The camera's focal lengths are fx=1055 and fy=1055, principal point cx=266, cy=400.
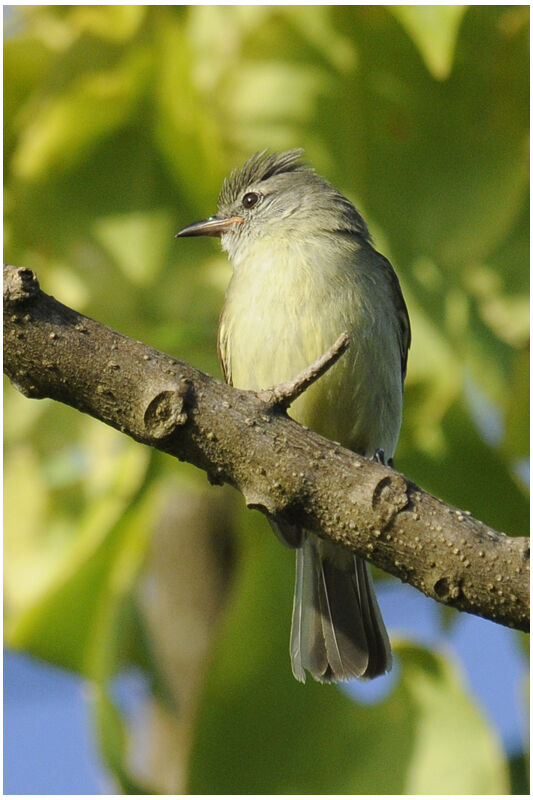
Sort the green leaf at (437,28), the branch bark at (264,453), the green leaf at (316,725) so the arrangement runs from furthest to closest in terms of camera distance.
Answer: the green leaf at (316,725) < the green leaf at (437,28) < the branch bark at (264,453)

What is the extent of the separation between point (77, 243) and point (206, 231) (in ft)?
1.72

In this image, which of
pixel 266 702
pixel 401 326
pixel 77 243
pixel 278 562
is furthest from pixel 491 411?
pixel 77 243

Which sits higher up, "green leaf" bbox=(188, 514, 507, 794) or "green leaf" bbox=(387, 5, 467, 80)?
"green leaf" bbox=(387, 5, 467, 80)

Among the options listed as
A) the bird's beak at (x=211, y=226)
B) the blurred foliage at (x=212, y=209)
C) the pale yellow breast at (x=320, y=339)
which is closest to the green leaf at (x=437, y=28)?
the blurred foliage at (x=212, y=209)

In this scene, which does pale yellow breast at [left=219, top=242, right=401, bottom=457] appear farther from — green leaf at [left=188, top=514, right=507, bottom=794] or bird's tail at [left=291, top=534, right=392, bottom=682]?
green leaf at [left=188, top=514, right=507, bottom=794]

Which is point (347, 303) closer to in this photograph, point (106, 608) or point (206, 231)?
Result: point (206, 231)

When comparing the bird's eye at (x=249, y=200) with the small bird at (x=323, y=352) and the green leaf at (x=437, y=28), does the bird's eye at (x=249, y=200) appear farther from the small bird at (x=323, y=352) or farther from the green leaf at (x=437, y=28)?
the green leaf at (x=437, y=28)

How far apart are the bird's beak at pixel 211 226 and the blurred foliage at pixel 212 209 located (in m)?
0.06

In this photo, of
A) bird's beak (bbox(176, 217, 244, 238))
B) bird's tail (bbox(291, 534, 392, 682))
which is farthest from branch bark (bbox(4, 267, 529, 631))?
bird's beak (bbox(176, 217, 244, 238))

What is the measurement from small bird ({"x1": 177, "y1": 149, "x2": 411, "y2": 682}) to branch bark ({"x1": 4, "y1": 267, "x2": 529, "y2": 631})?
1259mm

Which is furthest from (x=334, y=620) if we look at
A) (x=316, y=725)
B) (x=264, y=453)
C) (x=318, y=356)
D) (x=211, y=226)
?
(x=264, y=453)

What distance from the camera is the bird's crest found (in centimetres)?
454

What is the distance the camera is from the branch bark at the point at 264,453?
218cm

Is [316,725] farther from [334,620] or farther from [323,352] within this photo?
[323,352]
